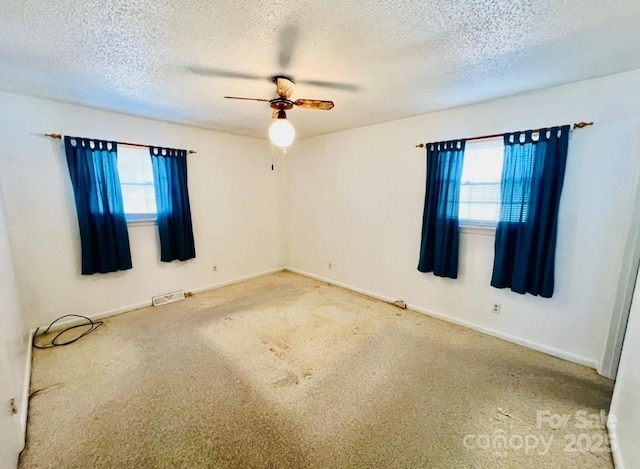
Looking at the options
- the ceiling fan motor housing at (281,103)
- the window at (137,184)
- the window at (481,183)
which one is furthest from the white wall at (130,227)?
the window at (481,183)

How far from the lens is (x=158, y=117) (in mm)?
3107

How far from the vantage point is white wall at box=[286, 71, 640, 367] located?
202cm

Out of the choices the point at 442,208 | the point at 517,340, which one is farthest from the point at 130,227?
the point at 517,340

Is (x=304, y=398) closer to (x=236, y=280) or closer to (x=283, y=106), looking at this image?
(x=283, y=106)

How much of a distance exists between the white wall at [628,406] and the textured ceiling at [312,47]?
1.55 meters

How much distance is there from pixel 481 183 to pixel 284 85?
2.12m

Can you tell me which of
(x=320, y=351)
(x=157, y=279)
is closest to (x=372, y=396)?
(x=320, y=351)

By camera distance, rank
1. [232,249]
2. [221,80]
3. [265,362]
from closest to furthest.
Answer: [221,80] < [265,362] < [232,249]

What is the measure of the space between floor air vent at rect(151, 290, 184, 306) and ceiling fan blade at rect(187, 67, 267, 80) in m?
2.76

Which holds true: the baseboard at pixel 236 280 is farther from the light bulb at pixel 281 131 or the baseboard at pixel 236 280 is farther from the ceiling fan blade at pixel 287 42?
the ceiling fan blade at pixel 287 42

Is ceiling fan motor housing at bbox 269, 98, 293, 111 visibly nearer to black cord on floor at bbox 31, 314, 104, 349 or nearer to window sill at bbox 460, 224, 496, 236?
window sill at bbox 460, 224, 496, 236

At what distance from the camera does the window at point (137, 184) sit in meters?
3.07

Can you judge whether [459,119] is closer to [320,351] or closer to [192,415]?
[320,351]

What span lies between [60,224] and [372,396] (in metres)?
3.42
